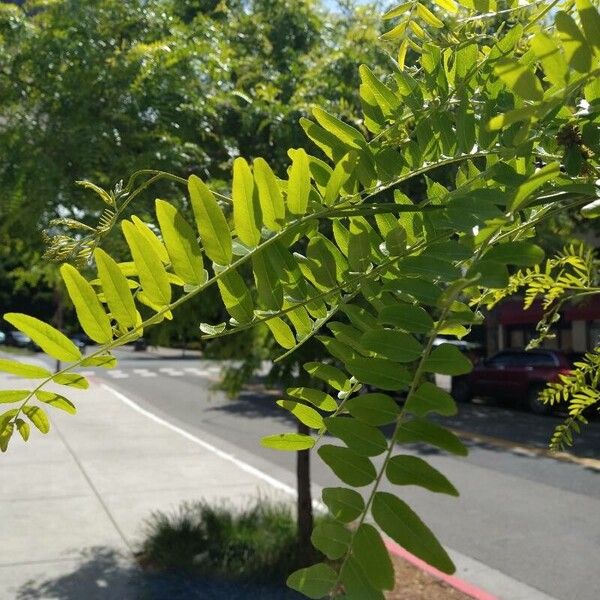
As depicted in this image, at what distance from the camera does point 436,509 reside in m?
10.0

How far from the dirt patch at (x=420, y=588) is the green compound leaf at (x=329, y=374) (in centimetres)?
564

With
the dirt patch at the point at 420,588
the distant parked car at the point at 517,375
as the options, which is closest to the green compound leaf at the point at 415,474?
the dirt patch at the point at 420,588

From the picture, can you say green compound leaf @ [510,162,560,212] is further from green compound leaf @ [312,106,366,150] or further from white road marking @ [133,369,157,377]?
white road marking @ [133,369,157,377]

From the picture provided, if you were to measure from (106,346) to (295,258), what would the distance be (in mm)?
263

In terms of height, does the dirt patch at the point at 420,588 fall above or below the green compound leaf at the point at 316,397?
below

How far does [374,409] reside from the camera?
1.01m

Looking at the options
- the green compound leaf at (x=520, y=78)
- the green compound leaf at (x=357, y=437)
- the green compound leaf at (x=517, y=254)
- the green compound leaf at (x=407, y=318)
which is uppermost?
the green compound leaf at (x=520, y=78)

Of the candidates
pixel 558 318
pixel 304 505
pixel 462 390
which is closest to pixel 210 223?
pixel 558 318

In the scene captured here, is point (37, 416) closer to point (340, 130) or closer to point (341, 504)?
point (341, 504)

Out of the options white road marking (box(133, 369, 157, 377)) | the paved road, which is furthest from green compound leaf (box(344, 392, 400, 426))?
white road marking (box(133, 369, 157, 377))

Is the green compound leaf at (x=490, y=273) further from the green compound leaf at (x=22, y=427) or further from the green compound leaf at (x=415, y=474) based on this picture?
the green compound leaf at (x=22, y=427)

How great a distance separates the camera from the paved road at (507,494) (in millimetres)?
7949

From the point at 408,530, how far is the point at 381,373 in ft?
0.59

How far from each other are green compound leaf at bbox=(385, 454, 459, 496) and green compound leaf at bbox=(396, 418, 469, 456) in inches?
0.9
